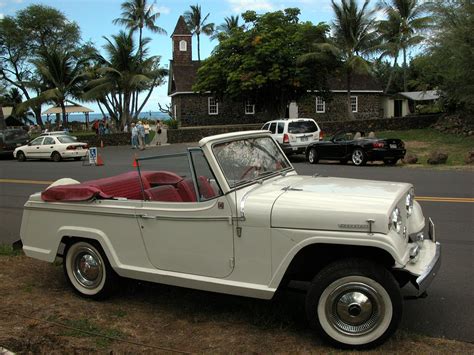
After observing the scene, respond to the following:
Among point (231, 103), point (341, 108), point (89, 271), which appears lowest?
point (89, 271)

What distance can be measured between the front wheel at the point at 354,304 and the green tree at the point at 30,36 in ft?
193

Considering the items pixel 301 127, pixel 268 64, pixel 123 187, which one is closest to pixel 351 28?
pixel 268 64

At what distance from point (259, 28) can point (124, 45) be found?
10.8m

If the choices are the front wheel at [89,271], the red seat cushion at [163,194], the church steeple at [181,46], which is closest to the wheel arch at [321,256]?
the red seat cushion at [163,194]

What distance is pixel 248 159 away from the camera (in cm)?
472

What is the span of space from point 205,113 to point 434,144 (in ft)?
76.5

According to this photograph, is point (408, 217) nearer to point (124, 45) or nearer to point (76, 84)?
point (124, 45)

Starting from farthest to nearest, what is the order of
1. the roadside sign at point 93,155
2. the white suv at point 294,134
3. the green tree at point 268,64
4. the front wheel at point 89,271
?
the green tree at point 268,64 → the roadside sign at point 93,155 → the white suv at point 294,134 → the front wheel at point 89,271

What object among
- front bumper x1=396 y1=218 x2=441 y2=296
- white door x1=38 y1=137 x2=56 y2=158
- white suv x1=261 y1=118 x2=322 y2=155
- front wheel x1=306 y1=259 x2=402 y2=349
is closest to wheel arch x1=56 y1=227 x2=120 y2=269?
front wheel x1=306 y1=259 x2=402 y2=349

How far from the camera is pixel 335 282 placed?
376 centimetres

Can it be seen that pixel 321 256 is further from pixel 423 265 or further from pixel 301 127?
pixel 301 127

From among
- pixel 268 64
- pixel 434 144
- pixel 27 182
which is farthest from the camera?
pixel 268 64

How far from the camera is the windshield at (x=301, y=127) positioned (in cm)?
2147

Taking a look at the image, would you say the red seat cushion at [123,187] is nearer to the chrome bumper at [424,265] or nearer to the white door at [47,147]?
the chrome bumper at [424,265]
